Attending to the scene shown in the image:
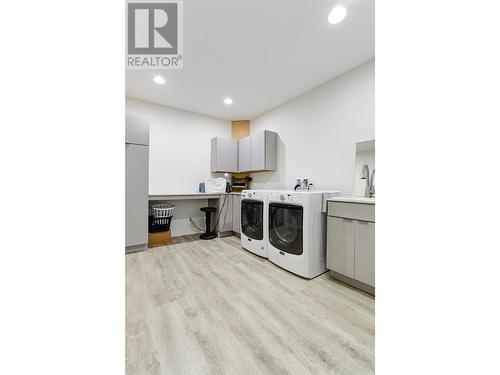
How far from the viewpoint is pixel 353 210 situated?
5.56 feet

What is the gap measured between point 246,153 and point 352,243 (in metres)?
2.41

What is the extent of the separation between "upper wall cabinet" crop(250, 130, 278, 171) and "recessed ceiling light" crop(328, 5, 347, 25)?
1.71 metres

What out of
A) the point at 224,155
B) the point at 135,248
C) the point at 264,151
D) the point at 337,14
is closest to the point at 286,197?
the point at 264,151

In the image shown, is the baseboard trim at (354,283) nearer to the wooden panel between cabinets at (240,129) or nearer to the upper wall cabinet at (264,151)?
the upper wall cabinet at (264,151)

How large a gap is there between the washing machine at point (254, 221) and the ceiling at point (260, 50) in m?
1.54

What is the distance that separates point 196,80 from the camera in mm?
2504

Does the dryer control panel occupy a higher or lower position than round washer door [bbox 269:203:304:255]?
higher

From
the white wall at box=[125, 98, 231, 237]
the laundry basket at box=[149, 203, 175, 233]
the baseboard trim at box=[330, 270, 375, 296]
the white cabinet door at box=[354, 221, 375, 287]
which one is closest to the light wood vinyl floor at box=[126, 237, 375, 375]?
the baseboard trim at box=[330, 270, 375, 296]

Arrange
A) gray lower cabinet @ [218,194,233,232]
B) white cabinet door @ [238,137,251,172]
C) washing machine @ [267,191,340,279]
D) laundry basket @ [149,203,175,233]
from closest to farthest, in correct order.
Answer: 1. washing machine @ [267,191,340,279]
2. laundry basket @ [149,203,175,233]
3. gray lower cabinet @ [218,194,233,232]
4. white cabinet door @ [238,137,251,172]

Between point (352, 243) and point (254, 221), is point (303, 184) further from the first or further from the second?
point (352, 243)

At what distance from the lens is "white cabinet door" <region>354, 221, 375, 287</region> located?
1565 mm

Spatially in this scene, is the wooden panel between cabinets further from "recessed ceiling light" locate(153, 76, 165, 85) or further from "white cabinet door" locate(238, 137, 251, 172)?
"recessed ceiling light" locate(153, 76, 165, 85)
